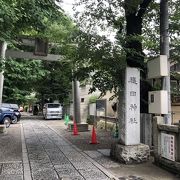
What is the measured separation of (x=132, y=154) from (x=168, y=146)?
1.34 meters

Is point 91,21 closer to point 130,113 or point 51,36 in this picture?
point 130,113

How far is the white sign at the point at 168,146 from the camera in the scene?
8648 millimetres

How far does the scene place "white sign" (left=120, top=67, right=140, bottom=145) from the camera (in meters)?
10.2

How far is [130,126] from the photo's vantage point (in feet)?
33.6

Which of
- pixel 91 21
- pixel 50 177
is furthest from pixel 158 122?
pixel 91 21

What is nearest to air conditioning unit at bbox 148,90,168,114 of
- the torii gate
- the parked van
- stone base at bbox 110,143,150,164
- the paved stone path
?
stone base at bbox 110,143,150,164

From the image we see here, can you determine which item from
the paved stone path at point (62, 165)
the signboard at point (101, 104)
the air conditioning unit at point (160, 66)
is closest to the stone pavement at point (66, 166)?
the paved stone path at point (62, 165)

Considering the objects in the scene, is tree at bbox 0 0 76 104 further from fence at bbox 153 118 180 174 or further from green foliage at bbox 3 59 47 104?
fence at bbox 153 118 180 174

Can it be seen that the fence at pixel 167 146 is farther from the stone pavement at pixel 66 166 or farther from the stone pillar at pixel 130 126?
the stone pillar at pixel 130 126

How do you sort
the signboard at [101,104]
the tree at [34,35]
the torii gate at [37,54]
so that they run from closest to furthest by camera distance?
the tree at [34,35], the torii gate at [37,54], the signboard at [101,104]

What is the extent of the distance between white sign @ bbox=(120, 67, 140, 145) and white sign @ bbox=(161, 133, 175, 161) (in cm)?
114

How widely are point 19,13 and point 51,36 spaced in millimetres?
11327

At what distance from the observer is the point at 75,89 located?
76.0ft

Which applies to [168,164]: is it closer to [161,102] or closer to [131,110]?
[161,102]
